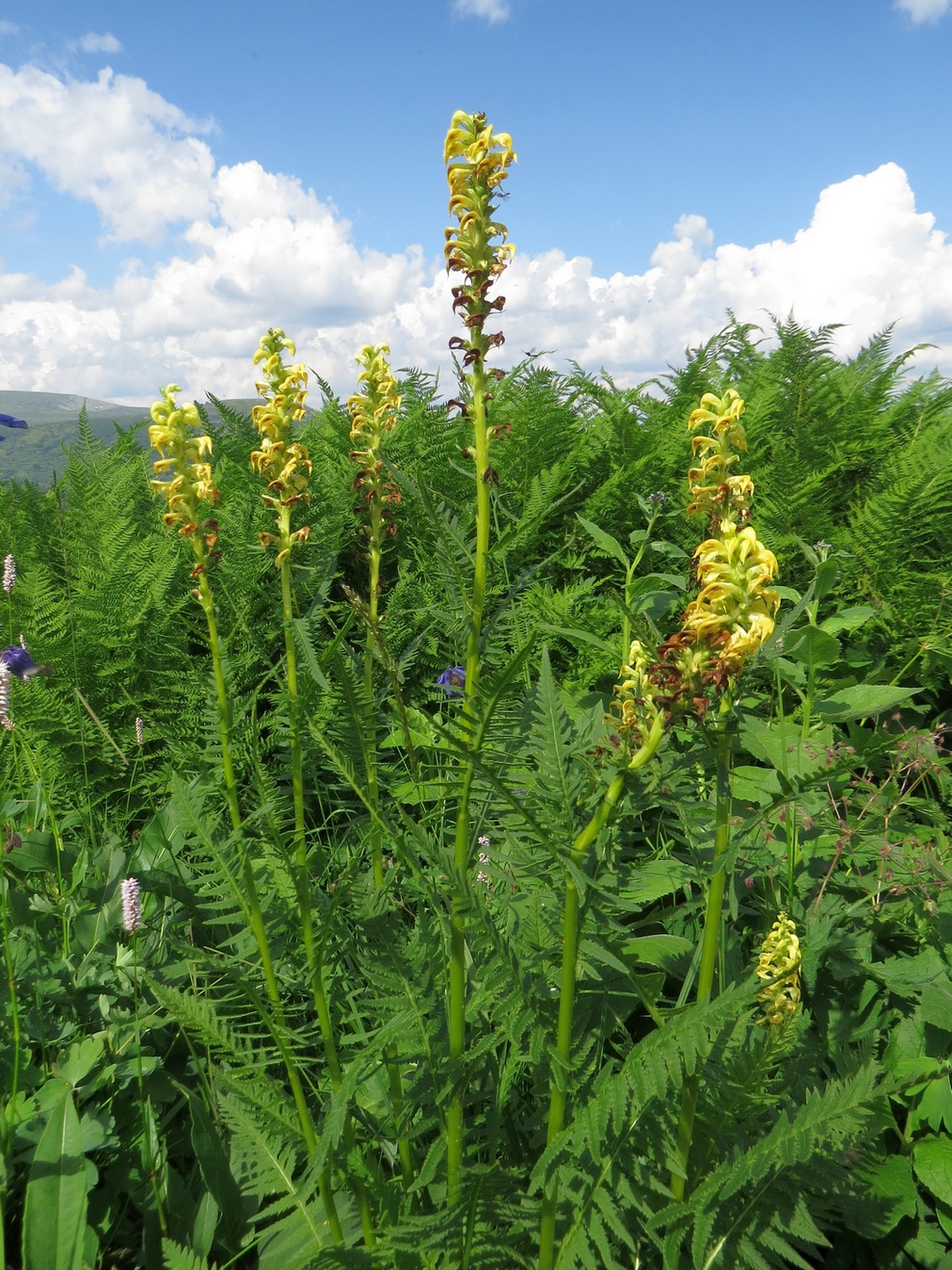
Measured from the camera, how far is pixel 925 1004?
5.49 feet

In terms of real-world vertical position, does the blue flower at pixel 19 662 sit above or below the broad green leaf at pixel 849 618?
below

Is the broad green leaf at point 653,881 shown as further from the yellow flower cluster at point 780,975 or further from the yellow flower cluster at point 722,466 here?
the yellow flower cluster at point 722,466

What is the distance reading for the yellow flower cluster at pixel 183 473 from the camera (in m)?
1.29

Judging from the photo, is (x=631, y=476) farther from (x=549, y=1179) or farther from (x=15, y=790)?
(x=549, y=1179)

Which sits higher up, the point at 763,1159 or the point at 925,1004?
the point at 763,1159

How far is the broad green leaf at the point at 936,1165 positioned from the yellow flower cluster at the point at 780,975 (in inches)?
18.6

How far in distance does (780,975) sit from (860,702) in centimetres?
159

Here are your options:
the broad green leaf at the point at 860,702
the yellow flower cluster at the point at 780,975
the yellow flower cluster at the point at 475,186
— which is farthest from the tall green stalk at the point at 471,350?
the broad green leaf at the point at 860,702

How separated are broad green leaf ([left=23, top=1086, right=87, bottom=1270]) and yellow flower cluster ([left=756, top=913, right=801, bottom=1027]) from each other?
3.93ft

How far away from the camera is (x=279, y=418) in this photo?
1.49 meters

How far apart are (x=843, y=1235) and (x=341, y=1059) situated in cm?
110

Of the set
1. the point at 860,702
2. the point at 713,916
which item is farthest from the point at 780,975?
the point at 860,702

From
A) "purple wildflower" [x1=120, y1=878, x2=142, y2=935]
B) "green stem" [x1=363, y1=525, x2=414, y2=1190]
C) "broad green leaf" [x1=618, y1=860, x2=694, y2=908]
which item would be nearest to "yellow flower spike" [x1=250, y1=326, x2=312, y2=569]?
"green stem" [x1=363, y1=525, x2=414, y2=1190]

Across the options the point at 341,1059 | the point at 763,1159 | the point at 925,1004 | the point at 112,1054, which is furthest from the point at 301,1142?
the point at 925,1004
